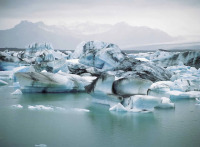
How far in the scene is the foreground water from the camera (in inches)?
210

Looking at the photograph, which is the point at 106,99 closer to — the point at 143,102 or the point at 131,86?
the point at 131,86

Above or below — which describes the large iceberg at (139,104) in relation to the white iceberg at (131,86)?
below

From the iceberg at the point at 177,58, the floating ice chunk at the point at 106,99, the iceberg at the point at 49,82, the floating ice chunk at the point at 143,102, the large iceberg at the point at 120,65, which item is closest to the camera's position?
the floating ice chunk at the point at 143,102

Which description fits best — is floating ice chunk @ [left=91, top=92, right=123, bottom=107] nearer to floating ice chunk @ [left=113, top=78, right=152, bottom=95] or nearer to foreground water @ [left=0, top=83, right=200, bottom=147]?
foreground water @ [left=0, top=83, right=200, bottom=147]

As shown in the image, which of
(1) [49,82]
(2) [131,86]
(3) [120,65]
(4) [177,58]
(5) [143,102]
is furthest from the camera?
(4) [177,58]

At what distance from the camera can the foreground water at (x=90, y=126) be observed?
5344 mm

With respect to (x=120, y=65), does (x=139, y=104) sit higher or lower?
lower

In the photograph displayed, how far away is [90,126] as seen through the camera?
6.44 m

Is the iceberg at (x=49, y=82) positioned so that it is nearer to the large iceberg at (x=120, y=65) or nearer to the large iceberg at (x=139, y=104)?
the large iceberg at (x=120, y=65)

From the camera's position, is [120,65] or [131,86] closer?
[131,86]

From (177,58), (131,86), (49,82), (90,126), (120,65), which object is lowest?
(90,126)

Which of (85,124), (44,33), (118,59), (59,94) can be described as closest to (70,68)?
(118,59)

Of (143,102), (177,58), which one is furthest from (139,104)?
(177,58)

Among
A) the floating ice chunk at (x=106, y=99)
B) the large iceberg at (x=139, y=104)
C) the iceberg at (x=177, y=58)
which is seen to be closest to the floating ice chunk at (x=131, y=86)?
the floating ice chunk at (x=106, y=99)
